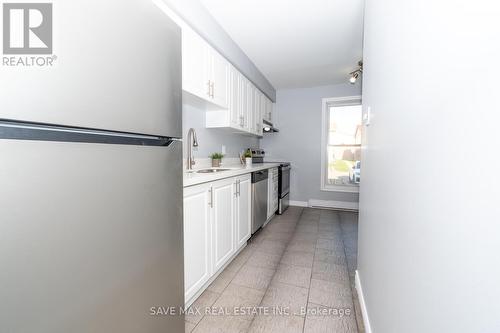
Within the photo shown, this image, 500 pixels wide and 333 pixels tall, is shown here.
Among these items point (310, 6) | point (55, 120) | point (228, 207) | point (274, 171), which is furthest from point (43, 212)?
point (274, 171)

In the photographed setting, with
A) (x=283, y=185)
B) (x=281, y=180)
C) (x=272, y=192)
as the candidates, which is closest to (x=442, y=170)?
(x=272, y=192)

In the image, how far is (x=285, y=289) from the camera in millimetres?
1736

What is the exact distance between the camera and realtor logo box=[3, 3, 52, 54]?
522 millimetres

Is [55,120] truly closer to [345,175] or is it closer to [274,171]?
[274,171]

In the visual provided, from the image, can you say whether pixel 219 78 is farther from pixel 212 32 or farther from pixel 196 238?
pixel 196 238

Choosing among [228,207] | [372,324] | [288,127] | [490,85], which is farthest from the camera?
[288,127]

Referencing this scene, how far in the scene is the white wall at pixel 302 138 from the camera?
439 centimetres

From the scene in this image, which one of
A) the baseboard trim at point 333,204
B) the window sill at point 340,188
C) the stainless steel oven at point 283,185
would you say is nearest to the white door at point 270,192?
the stainless steel oven at point 283,185

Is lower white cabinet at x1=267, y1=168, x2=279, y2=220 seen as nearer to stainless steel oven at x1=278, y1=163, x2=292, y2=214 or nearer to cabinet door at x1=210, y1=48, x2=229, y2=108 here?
stainless steel oven at x1=278, y1=163, x2=292, y2=214

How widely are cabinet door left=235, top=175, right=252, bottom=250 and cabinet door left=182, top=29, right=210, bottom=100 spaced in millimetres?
943

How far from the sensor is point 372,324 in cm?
118

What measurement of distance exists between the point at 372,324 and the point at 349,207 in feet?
10.9

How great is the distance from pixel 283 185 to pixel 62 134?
3.56 meters

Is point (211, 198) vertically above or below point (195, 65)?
below
